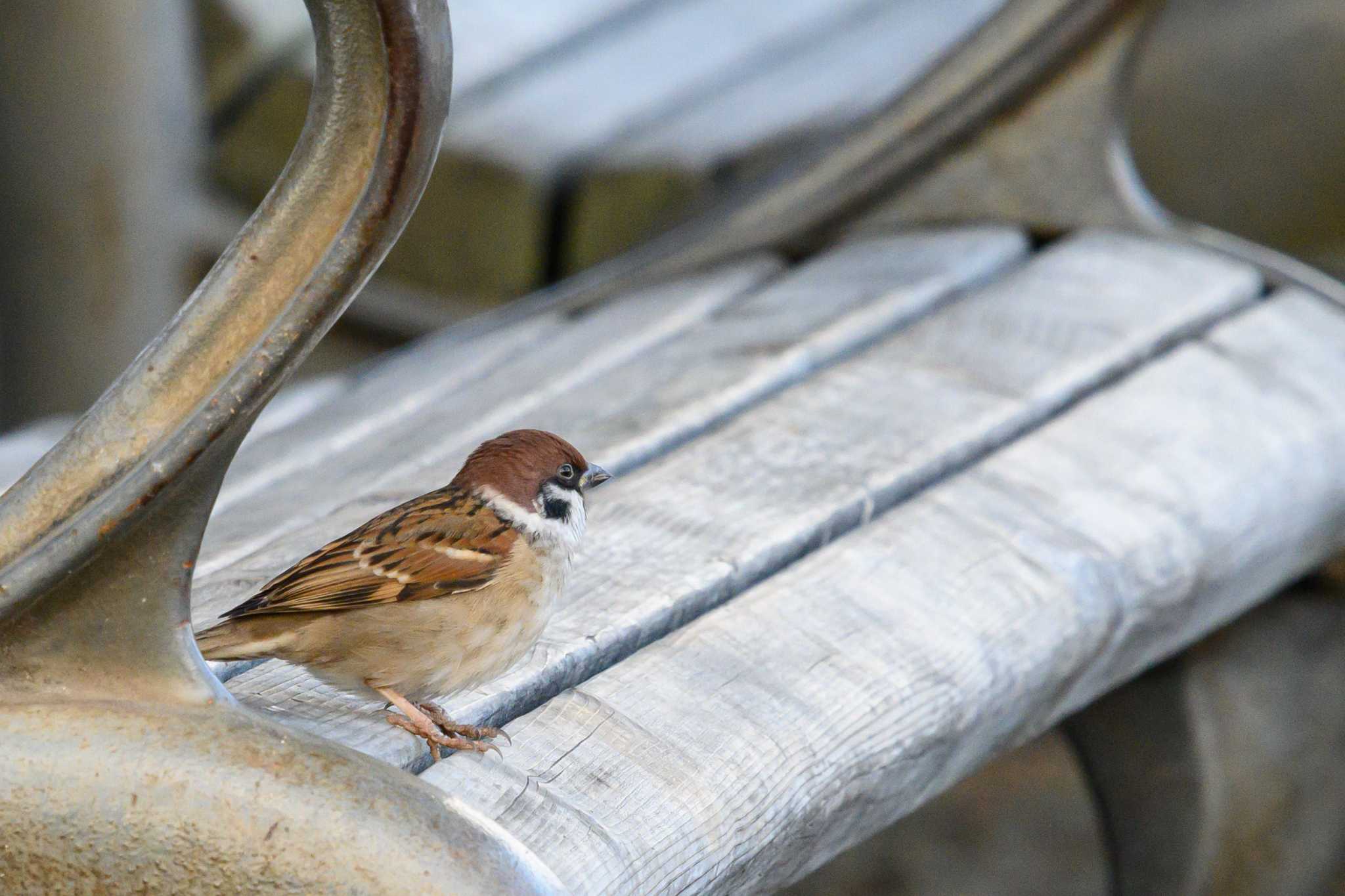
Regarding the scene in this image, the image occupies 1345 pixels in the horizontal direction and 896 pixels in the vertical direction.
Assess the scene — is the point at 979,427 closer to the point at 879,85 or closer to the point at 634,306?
the point at 634,306

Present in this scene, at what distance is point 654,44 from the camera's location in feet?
12.4

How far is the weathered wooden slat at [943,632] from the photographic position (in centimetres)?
102

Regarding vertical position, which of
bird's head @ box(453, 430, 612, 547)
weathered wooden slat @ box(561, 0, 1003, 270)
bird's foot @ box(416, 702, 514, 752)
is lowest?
weathered wooden slat @ box(561, 0, 1003, 270)

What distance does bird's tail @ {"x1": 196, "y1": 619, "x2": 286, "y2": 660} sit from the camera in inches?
41.1

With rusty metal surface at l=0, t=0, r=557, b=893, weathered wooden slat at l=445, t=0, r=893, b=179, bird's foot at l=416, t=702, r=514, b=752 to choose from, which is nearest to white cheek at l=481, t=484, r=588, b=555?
bird's foot at l=416, t=702, r=514, b=752

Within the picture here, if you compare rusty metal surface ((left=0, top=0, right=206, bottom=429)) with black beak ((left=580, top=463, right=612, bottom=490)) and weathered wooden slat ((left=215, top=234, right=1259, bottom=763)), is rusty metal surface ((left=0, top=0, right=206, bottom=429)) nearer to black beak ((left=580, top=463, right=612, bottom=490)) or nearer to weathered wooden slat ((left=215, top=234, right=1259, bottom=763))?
weathered wooden slat ((left=215, top=234, right=1259, bottom=763))

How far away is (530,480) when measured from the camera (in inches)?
47.0

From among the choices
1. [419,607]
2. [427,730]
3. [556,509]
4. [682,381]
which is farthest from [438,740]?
[682,381]

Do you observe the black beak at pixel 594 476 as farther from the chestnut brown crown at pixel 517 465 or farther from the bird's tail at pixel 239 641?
the bird's tail at pixel 239 641

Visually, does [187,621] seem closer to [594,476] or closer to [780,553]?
[594,476]

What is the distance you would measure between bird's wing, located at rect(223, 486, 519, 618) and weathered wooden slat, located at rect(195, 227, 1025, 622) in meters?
0.13

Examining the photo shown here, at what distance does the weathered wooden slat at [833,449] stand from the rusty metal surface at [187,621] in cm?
14

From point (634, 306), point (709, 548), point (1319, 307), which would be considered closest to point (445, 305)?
point (634, 306)

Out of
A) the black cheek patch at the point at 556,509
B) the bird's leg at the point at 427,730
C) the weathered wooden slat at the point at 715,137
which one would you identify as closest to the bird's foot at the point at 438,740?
the bird's leg at the point at 427,730
